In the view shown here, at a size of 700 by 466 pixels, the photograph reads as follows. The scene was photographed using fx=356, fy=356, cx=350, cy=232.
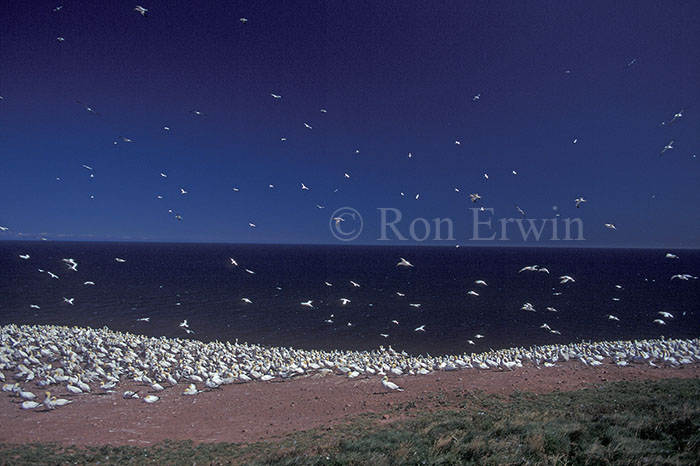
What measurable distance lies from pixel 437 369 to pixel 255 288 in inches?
1791

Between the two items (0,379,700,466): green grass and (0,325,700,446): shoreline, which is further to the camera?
(0,325,700,446): shoreline

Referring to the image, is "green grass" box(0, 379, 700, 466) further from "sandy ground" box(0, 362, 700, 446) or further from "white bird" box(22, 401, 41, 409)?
"white bird" box(22, 401, 41, 409)

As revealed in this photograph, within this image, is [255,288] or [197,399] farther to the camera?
[255,288]

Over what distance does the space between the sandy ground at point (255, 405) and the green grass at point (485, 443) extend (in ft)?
3.46

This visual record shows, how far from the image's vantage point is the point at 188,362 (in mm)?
18609

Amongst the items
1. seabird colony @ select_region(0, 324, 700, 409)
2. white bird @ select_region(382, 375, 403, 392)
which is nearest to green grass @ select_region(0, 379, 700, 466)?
white bird @ select_region(382, 375, 403, 392)

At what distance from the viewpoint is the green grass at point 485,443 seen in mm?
5789

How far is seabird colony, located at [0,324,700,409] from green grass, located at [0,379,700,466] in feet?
16.7

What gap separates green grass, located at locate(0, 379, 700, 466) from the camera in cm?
579

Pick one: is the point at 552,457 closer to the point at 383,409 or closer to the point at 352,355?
the point at 383,409

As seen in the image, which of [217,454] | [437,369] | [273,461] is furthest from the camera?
[437,369]

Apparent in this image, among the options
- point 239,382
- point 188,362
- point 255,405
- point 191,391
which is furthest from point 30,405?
point 255,405

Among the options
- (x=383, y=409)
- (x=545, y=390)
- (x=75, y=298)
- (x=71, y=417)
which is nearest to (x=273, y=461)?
(x=383, y=409)

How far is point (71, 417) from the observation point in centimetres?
1177
